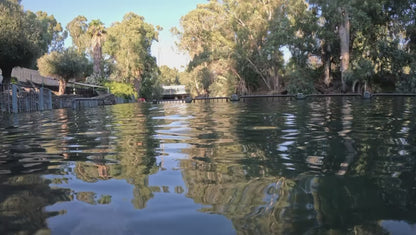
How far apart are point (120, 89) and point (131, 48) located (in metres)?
8.50

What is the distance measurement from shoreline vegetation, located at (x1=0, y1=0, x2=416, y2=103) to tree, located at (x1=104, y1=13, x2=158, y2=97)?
5.7 inches

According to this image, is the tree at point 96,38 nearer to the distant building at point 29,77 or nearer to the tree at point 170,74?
the distant building at point 29,77

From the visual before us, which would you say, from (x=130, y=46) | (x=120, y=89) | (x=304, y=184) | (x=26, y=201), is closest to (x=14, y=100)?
(x=26, y=201)

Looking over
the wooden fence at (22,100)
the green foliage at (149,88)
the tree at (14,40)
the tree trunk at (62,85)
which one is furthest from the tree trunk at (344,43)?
the green foliage at (149,88)

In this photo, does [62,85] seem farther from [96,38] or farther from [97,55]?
[96,38]

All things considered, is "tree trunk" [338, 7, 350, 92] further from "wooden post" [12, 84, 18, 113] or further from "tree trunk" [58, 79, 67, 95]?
"tree trunk" [58, 79, 67, 95]

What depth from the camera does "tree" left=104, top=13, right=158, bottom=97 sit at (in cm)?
4728

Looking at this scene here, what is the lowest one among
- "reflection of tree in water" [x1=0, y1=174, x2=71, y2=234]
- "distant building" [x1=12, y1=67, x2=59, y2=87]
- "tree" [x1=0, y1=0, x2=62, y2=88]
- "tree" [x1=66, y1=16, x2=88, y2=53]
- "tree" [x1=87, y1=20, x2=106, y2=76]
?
"reflection of tree in water" [x1=0, y1=174, x2=71, y2=234]

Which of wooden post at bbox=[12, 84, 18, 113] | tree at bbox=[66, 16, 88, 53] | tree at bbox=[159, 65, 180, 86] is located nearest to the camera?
wooden post at bbox=[12, 84, 18, 113]

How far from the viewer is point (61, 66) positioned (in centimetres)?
3177

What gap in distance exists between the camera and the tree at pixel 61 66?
104ft

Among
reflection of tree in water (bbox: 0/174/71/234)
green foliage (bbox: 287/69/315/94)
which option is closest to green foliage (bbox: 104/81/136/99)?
green foliage (bbox: 287/69/315/94)

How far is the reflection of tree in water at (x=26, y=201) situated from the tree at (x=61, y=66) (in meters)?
31.3

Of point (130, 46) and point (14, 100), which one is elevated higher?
point (130, 46)
